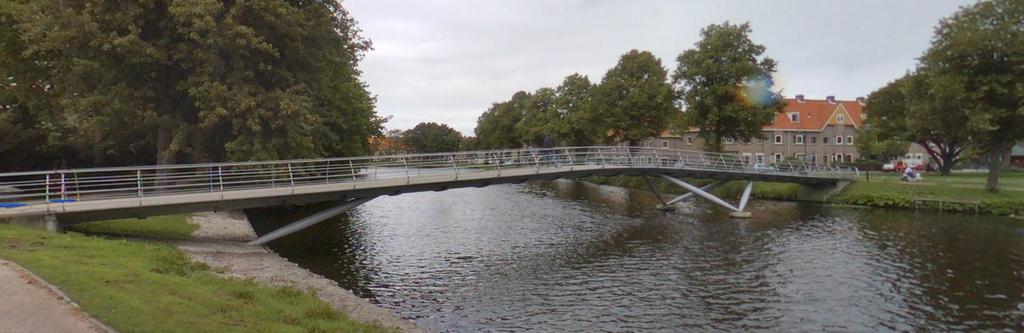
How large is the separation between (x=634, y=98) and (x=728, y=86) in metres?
11.4

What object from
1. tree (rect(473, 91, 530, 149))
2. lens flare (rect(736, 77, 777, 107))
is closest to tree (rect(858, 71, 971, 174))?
lens flare (rect(736, 77, 777, 107))

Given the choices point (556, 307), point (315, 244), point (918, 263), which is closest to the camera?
point (556, 307)

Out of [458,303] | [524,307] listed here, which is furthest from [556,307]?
[458,303]

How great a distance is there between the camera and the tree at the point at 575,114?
66312 mm

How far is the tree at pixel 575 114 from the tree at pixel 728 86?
14.2 meters

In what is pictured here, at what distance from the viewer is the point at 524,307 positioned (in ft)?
51.5

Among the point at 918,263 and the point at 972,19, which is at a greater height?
the point at 972,19

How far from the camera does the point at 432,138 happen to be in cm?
16662

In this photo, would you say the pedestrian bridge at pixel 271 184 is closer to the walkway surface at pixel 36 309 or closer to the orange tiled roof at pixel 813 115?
the walkway surface at pixel 36 309

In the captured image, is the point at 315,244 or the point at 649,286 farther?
the point at 315,244

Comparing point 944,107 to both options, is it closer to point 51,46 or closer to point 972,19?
point 972,19

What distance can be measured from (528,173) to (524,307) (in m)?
13.4

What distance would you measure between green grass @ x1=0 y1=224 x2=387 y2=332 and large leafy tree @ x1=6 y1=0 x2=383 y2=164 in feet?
27.5

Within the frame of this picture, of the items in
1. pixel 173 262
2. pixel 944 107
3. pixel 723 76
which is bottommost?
pixel 173 262
